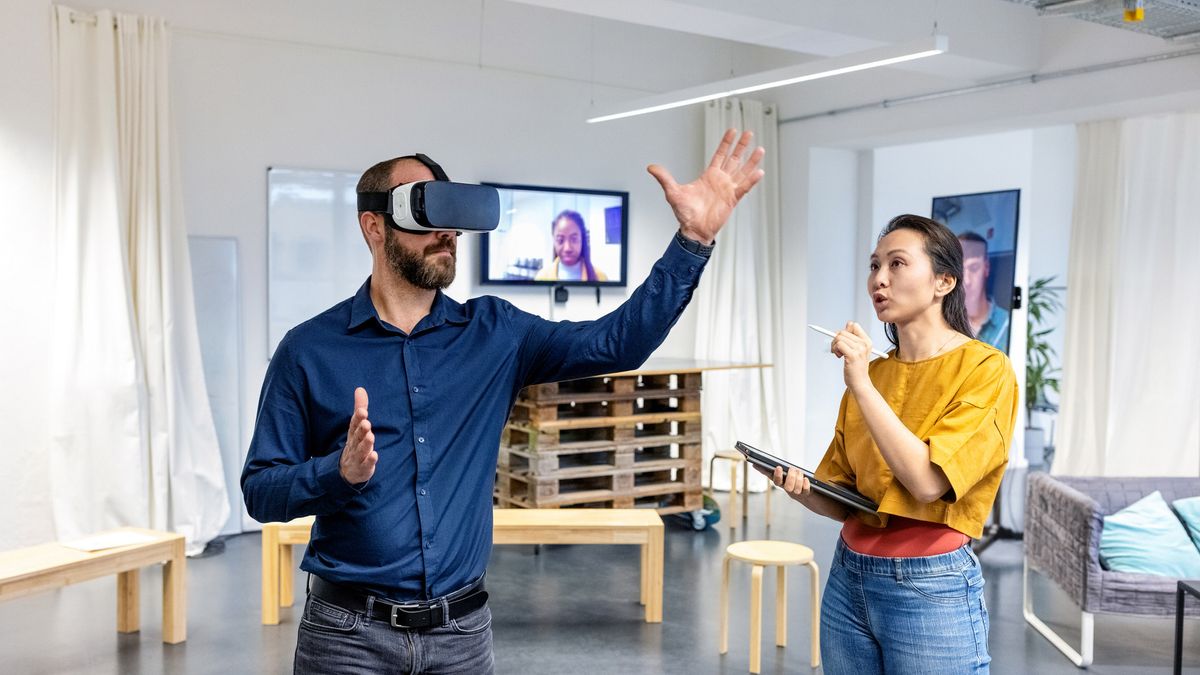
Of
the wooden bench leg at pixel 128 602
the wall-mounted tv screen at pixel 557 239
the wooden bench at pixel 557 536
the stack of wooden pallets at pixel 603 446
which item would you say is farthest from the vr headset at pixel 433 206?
Answer: the wall-mounted tv screen at pixel 557 239

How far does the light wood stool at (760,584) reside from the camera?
4.11 m

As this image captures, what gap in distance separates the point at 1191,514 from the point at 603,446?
2817 mm

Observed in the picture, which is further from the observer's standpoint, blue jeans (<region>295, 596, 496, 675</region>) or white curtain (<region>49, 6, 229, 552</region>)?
white curtain (<region>49, 6, 229, 552</region>)

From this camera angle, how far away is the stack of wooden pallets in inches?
226

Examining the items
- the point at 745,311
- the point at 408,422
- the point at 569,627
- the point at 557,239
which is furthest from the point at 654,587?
the point at 745,311

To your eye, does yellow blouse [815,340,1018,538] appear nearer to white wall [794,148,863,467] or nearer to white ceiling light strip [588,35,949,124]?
white ceiling light strip [588,35,949,124]

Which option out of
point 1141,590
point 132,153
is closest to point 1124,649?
point 1141,590

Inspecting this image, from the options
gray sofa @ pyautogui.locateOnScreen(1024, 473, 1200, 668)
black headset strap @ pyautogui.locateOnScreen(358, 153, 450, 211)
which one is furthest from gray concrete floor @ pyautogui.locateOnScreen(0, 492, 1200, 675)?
black headset strap @ pyautogui.locateOnScreen(358, 153, 450, 211)

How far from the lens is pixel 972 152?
7879 mm

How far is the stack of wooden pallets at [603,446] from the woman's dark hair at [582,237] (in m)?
1.46

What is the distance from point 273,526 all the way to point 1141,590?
11.5 ft

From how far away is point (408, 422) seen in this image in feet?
5.95

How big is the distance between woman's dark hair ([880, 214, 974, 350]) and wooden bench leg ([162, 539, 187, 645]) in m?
3.32

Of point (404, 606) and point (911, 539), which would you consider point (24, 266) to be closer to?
point (404, 606)
